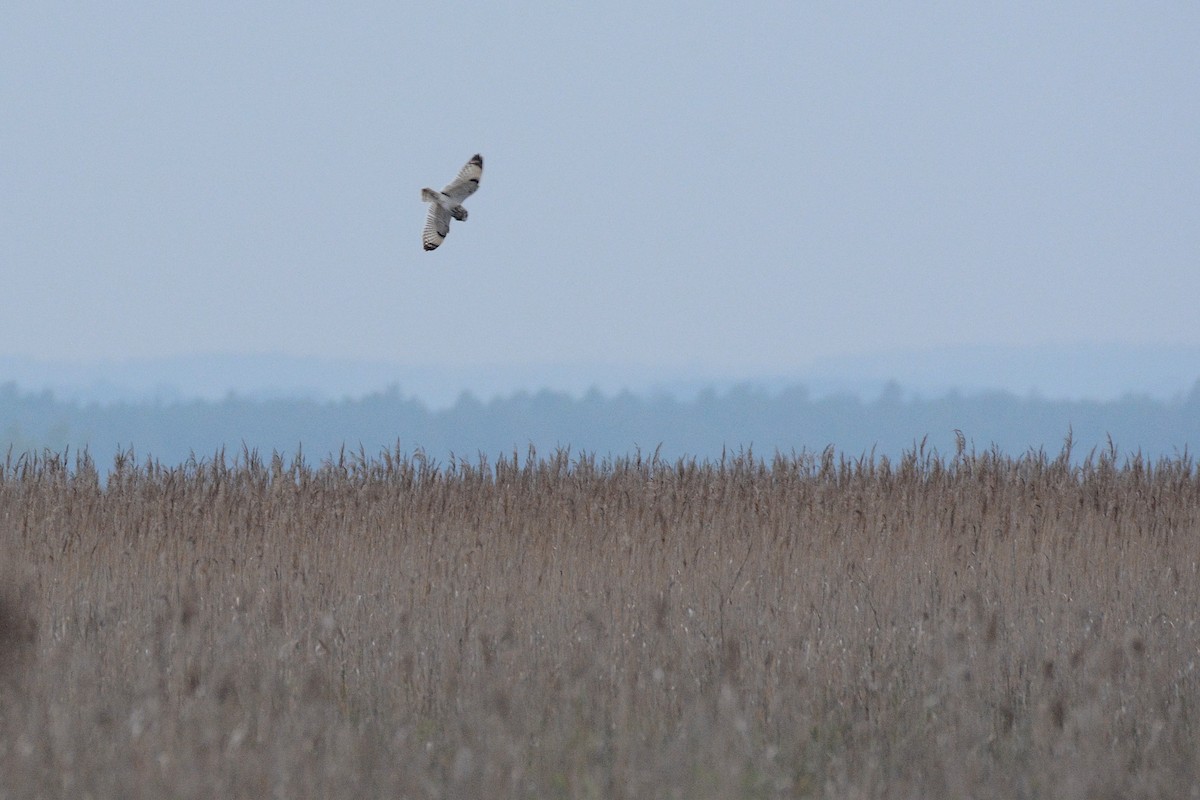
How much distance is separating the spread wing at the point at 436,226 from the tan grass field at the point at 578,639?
7.25 ft

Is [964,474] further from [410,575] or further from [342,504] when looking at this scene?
[410,575]

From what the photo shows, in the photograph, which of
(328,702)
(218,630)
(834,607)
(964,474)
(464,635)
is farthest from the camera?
(964,474)

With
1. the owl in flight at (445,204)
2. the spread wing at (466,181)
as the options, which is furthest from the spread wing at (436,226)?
the spread wing at (466,181)

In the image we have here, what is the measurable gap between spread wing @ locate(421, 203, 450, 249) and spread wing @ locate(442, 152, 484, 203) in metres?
0.15

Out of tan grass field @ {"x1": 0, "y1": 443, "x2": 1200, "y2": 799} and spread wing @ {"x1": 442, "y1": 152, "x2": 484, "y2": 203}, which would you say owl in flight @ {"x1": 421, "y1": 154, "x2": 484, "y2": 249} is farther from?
tan grass field @ {"x1": 0, "y1": 443, "x2": 1200, "y2": 799}

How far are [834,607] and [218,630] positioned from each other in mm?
3645

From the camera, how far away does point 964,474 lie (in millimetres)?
14711

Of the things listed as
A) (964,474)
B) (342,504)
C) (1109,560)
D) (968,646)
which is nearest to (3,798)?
(968,646)

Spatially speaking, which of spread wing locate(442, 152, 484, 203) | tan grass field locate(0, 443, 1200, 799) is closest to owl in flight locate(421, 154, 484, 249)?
spread wing locate(442, 152, 484, 203)

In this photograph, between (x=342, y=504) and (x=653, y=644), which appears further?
(x=342, y=504)

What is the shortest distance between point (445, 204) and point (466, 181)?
1.09ft

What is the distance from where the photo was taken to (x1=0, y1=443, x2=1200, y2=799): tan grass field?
4746 millimetres

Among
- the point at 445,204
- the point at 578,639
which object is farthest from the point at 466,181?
the point at 578,639

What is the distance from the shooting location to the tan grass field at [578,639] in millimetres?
4746
